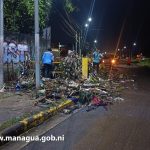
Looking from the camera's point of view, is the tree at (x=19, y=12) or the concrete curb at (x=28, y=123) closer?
the concrete curb at (x=28, y=123)

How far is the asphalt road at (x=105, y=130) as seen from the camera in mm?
7383

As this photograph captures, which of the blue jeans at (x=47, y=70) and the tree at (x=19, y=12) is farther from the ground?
the tree at (x=19, y=12)

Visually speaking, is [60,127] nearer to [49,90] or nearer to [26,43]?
[49,90]

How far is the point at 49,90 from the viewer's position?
1428 centimetres

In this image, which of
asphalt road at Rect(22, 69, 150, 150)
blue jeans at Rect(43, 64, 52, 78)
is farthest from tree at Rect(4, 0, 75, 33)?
asphalt road at Rect(22, 69, 150, 150)

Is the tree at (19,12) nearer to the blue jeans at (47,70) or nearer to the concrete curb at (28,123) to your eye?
the blue jeans at (47,70)

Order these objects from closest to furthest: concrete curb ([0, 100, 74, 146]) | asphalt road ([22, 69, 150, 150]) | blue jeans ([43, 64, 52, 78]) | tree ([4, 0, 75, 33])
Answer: asphalt road ([22, 69, 150, 150]) → concrete curb ([0, 100, 74, 146]) → blue jeans ([43, 64, 52, 78]) → tree ([4, 0, 75, 33])

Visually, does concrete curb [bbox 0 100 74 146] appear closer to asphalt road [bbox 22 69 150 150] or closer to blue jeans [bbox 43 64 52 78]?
asphalt road [bbox 22 69 150 150]

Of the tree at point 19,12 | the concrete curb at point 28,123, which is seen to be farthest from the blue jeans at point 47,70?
the concrete curb at point 28,123

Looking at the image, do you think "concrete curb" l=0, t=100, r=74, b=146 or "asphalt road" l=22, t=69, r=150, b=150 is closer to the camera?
"asphalt road" l=22, t=69, r=150, b=150

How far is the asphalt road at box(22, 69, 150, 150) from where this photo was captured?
24.2 feet

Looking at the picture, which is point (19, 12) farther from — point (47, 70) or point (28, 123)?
point (28, 123)

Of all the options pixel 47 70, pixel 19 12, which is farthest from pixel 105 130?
pixel 19 12

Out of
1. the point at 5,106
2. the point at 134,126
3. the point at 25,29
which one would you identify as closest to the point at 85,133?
the point at 134,126
